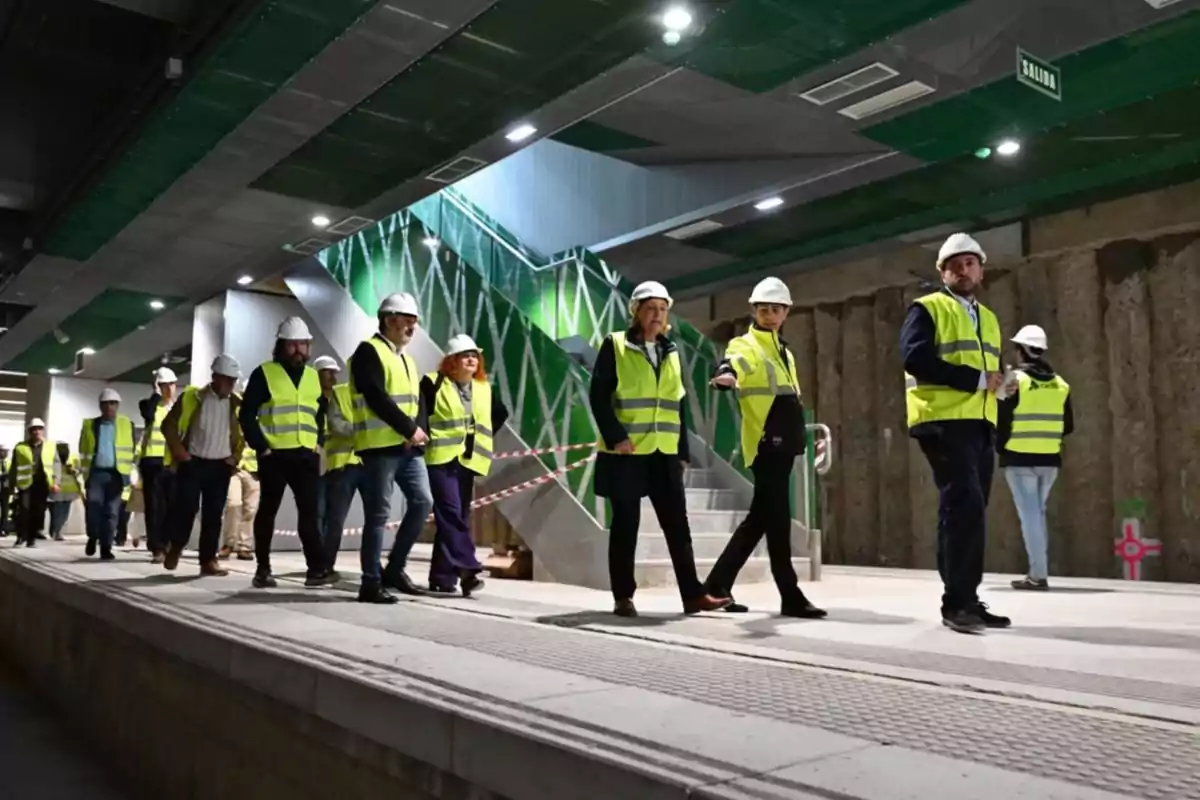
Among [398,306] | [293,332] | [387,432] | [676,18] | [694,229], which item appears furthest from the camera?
[694,229]

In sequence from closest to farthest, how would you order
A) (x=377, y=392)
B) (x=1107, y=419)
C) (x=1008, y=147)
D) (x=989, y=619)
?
1. (x=989, y=619)
2. (x=377, y=392)
3. (x=1008, y=147)
4. (x=1107, y=419)

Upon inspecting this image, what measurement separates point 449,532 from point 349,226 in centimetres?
530

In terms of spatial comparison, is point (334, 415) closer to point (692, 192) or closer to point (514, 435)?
point (514, 435)

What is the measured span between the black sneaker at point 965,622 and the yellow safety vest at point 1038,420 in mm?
3475

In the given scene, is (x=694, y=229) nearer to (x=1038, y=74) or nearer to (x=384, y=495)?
(x=1038, y=74)

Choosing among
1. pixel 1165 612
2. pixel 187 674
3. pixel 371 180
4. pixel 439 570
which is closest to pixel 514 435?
pixel 439 570

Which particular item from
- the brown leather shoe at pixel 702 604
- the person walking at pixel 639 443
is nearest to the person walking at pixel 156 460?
the person walking at pixel 639 443

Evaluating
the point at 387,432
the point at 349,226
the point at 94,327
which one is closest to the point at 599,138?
the point at 349,226

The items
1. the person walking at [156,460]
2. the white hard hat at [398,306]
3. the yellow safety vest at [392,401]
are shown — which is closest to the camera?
the yellow safety vest at [392,401]

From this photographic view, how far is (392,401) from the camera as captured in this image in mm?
5848

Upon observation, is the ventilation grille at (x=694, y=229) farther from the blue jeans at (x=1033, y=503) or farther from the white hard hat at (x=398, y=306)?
the white hard hat at (x=398, y=306)

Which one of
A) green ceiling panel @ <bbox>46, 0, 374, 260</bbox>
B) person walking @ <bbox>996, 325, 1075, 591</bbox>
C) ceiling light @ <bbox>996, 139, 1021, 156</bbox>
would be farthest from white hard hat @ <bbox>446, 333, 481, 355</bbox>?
ceiling light @ <bbox>996, 139, 1021, 156</bbox>

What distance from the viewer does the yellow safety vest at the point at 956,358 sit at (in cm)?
475

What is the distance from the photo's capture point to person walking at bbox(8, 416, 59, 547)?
12922 millimetres
